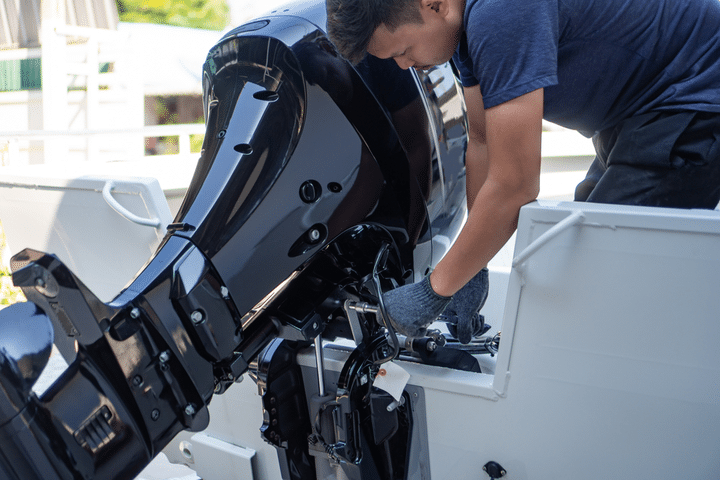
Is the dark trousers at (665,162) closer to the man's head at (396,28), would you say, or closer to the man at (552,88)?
the man at (552,88)

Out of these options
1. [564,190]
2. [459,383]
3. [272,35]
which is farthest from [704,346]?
Answer: [564,190]

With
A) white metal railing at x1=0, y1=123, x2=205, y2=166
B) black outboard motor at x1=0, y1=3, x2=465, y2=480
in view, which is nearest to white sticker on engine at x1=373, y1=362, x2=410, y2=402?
black outboard motor at x1=0, y1=3, x2=465, y2=480

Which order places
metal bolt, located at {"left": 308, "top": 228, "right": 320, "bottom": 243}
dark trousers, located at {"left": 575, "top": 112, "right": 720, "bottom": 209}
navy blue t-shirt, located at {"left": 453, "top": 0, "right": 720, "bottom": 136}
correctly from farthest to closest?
dark trousers, located at {"left": 575, "top": 112, "right": 720, "bottom": 209}, metal bolt, located at {"left": 308, "top": 228, "right": 320, "bottom": 243}, navy blue t-shirt, located at {"left": 453, "top": 0, "right": 720, "bottom": 136}

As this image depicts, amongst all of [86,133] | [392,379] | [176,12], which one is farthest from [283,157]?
[176,12]

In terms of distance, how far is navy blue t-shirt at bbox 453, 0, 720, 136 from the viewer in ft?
3.26

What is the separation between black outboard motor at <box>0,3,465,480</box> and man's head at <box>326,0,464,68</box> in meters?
0.10

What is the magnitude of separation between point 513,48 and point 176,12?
52.6 ft

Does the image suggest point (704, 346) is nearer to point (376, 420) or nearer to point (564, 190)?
point (376, 420)

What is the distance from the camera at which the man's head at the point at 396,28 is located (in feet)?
3.42

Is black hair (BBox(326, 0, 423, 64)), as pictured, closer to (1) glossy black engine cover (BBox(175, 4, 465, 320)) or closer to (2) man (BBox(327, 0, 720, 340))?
(2) man (BBox(327, 0, 720, 340))

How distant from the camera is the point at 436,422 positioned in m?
1.25

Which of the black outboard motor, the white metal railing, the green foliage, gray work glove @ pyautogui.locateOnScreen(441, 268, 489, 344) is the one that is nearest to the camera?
the black outboard motor

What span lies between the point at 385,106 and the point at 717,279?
64cm

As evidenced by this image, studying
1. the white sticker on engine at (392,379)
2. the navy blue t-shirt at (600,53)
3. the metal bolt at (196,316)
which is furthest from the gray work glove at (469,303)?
the metal bolt at (196,316)
